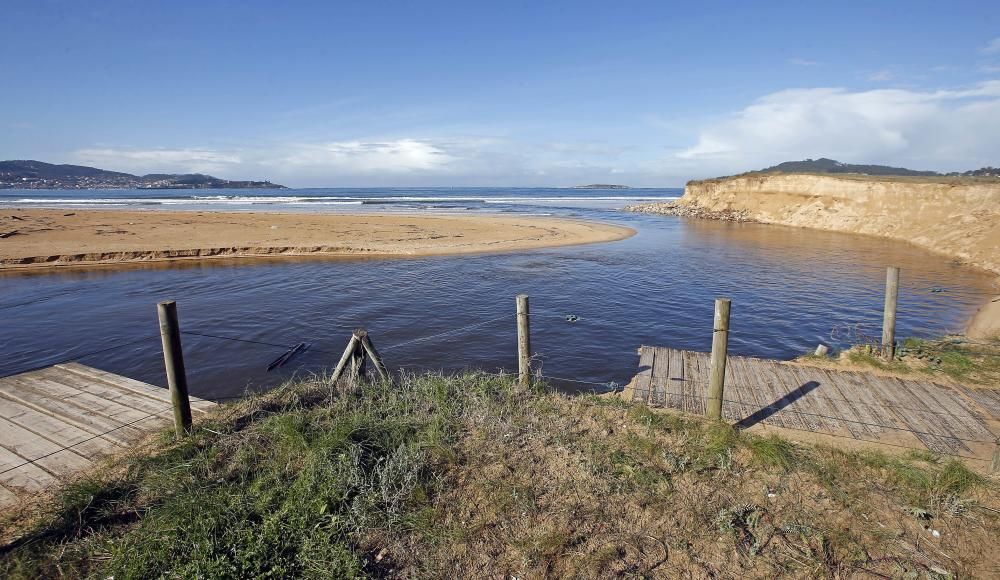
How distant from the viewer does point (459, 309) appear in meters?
14.8

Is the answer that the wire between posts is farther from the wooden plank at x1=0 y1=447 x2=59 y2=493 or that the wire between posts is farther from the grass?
the grass

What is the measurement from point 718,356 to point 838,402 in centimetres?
267

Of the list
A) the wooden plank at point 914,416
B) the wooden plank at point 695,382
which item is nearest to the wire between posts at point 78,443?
the wooden plank at point 695,382

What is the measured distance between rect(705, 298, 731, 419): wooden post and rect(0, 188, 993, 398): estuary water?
8.70ft

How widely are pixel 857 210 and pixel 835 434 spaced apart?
39938 millimetres

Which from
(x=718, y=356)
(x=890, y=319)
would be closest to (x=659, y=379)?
(x=718, y=356)

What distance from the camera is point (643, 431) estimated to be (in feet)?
21.7

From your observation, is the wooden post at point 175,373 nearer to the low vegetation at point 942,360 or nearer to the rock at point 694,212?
the low vegetation at point 942,360

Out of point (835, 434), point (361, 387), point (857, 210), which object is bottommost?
point (835, 434)

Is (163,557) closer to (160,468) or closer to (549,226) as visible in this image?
(160,468)

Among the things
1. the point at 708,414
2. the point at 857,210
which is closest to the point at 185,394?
the point at 708,414

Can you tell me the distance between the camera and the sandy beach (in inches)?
886

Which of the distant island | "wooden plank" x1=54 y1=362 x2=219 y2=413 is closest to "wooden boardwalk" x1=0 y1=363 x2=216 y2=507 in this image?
"wooden plank" x1=54 y1=362 x2=219 y2=413

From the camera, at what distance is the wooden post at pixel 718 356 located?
6.69 metres
